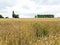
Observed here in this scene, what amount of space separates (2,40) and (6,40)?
0.19m

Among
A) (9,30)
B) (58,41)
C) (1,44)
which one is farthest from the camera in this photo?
(58,41)

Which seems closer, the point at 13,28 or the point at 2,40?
the point at 2,40

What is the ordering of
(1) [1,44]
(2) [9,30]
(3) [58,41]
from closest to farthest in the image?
1. (1) [1,44]
2. (2) [9,30]
3. (3) [58,41]

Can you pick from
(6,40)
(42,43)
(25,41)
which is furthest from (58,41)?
(6,40)

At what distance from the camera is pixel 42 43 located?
10984 mm

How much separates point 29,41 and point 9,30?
0.82 m

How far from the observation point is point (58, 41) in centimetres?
1155

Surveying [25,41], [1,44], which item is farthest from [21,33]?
[1,44]

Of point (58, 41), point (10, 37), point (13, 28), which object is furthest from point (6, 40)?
point (58, 41)

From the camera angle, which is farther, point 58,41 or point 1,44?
point 58,41

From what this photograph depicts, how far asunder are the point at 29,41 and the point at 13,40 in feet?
2.49

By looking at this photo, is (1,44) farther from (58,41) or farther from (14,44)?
(58,41)

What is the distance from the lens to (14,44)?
405 inches

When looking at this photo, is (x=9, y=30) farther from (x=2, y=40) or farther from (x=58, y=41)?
(x=58, y=41)
